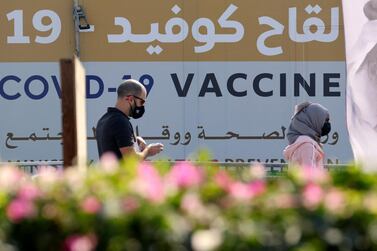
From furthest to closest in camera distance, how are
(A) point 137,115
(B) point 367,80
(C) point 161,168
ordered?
1. (B) point 367,80
2. (A) point 137,115
3. (C) point 161,168

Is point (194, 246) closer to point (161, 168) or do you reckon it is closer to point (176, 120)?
point (161, 168)

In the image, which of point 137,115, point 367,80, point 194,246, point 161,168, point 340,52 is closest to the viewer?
point 194,246

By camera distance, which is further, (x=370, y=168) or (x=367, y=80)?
(x=367, y=80)

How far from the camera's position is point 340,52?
11.7 m

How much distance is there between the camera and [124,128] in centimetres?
676

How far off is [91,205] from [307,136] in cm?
435

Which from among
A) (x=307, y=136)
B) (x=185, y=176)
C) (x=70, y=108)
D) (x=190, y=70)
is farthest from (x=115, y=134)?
(x=190, y=70)

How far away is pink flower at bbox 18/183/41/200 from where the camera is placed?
2.71 m

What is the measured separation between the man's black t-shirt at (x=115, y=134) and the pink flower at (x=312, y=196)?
4026mm

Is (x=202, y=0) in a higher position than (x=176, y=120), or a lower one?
higher

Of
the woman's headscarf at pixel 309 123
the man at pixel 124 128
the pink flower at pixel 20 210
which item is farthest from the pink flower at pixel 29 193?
the woman's headscarf at pixel 309 123

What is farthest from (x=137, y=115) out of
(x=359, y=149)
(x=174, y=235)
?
(x=174, y=235)

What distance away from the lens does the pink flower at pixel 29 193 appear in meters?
2.71

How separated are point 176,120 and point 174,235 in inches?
361
